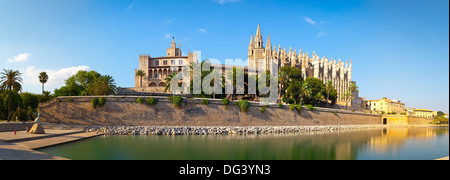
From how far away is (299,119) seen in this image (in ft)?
120

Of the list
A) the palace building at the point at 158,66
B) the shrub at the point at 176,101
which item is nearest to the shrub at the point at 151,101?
the shrub at the point at 176,101

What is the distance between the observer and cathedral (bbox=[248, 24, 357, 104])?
3142 inches

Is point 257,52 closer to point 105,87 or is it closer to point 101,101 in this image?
point 105,87

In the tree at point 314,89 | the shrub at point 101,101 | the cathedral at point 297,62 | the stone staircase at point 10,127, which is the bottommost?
the stone staircase at point 10,127

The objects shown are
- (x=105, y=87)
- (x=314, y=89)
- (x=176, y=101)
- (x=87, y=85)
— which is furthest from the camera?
(x=314, y=89)

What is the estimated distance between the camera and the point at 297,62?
86625mm

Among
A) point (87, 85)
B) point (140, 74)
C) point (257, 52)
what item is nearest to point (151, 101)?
point (87, 85)

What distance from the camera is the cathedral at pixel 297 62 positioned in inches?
3142

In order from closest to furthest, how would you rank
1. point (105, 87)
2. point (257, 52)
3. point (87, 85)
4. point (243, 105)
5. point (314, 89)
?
point (243, 105) < point (105, 87) < point (87, 85) < point (314, 89) < point (257, 52)

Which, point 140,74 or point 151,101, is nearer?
point 151,101

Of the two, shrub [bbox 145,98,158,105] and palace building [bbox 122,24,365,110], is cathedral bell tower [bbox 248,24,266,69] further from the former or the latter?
shrub [bbox 145,98,158,105]

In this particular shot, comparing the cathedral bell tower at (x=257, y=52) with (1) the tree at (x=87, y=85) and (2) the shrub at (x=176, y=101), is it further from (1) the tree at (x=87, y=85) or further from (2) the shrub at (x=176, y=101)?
(2) the shrub at (x=176, y=101)
